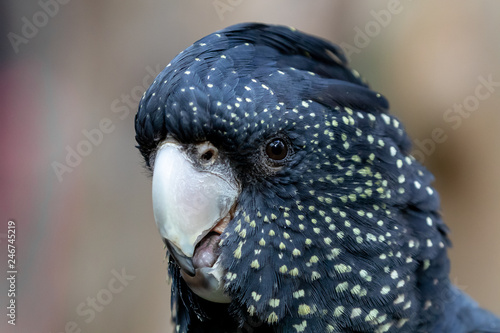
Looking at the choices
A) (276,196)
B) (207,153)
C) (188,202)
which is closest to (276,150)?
(276,196)

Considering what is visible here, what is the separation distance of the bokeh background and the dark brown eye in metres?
3.38

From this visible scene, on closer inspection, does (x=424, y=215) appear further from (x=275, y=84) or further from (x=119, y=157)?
(x=119, y=157)

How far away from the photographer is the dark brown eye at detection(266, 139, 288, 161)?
7.01 ft

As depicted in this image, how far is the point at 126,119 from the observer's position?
564cm

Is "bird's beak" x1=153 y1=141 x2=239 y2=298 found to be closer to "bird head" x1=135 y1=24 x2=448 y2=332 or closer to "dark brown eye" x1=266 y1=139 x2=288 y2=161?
"bird head" x1=135 y1=24 x2=448 y2=332

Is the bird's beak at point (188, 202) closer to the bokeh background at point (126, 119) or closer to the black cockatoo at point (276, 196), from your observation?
the black cockatoo at point (276, 196)

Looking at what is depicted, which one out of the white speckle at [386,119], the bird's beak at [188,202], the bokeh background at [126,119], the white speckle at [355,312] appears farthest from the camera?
the bokeh background at [126,119]

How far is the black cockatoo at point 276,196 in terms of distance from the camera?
210cm

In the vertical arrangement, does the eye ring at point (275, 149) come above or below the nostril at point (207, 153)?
above

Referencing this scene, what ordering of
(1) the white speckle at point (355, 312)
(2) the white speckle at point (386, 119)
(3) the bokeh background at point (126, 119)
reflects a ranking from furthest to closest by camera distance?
(3) the bokeh background at point (126, 119), (2) the white speckle at point (386, 119), (1) the white speckle at point (355, 312)

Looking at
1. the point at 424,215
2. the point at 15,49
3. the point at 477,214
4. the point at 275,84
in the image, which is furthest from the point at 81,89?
the point at 477,214

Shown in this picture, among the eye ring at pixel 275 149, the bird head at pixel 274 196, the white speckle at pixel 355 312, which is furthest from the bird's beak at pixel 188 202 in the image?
the white speckle at pixel 355 312

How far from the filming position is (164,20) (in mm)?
5340

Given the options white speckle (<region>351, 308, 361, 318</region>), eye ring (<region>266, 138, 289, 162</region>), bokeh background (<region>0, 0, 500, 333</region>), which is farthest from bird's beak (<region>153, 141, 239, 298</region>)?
bokeh background (<region>0, 0, 500, 333</region>)
